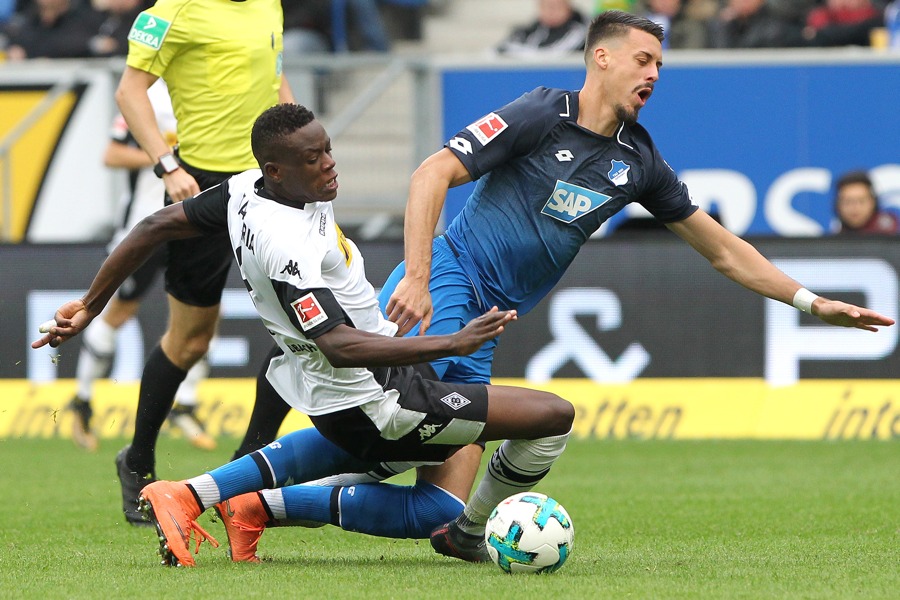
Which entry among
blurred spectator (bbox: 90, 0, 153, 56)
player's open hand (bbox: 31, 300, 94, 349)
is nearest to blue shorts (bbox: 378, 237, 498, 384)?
player's open hand (bbox: 31, 300, 94, 349)

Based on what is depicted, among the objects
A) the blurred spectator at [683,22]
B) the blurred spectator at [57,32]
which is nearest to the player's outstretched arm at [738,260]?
the blurred spectator at [683,22]

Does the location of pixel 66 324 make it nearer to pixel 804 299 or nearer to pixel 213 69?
pixel 213 69

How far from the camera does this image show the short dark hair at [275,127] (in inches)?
201

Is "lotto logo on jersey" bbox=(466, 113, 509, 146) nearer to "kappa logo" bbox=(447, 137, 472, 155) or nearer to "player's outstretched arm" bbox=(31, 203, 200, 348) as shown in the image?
"kappa logo" bbox=(447, 137, 472, 155)

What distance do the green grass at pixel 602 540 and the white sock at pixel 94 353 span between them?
0.46 metres

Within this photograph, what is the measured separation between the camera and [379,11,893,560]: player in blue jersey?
5.78m

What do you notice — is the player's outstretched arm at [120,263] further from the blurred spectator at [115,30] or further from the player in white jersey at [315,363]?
the blurred spectator at [115,30]

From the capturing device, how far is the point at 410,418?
5.26m

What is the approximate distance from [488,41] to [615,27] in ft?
33.7

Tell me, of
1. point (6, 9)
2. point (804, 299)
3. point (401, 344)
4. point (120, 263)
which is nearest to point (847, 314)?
point (804, 299)

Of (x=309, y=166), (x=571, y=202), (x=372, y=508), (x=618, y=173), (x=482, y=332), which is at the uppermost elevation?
(x=309, y=166)

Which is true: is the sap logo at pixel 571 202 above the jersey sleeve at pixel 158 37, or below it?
below

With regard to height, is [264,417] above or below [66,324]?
below

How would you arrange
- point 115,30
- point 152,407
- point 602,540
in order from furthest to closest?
1. point 115,30
2. point 152,407
3. point 602,540
